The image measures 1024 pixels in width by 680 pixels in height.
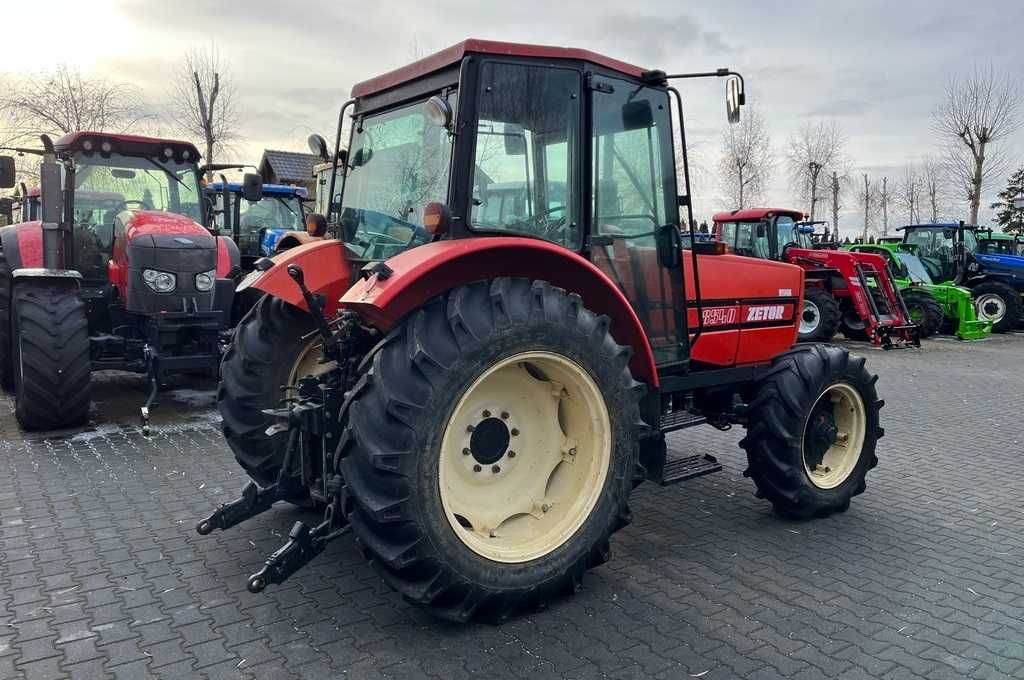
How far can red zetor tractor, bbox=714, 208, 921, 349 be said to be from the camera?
13727mm

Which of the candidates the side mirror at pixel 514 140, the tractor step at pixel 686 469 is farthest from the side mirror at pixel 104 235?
the tractor step at pixel 686 469

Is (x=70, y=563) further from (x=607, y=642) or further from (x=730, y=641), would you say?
(x=730, y=641)

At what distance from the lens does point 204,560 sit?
379cm

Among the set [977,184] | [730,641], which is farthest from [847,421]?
[977,184]

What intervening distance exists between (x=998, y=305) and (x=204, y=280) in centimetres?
1673

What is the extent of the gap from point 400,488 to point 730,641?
4.94 feet

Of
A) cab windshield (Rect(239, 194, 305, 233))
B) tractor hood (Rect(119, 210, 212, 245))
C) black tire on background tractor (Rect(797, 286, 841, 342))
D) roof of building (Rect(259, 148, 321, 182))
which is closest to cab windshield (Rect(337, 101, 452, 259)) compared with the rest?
tractor hood (Rect(119, 210, 212, 245))

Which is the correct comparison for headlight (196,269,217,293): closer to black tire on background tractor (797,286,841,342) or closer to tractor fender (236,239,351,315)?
tractor fender (236,239,351,315)

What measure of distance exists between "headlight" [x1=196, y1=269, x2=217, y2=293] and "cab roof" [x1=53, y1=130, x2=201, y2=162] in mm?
1711

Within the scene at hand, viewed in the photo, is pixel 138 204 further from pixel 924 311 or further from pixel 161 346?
pixel 924 311

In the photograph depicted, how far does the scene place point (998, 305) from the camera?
16.7 m

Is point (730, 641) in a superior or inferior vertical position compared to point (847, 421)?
inferior

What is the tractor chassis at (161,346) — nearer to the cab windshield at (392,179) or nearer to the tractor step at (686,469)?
the cab windshield at (392,179)

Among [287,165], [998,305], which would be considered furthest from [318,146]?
[287,165]
